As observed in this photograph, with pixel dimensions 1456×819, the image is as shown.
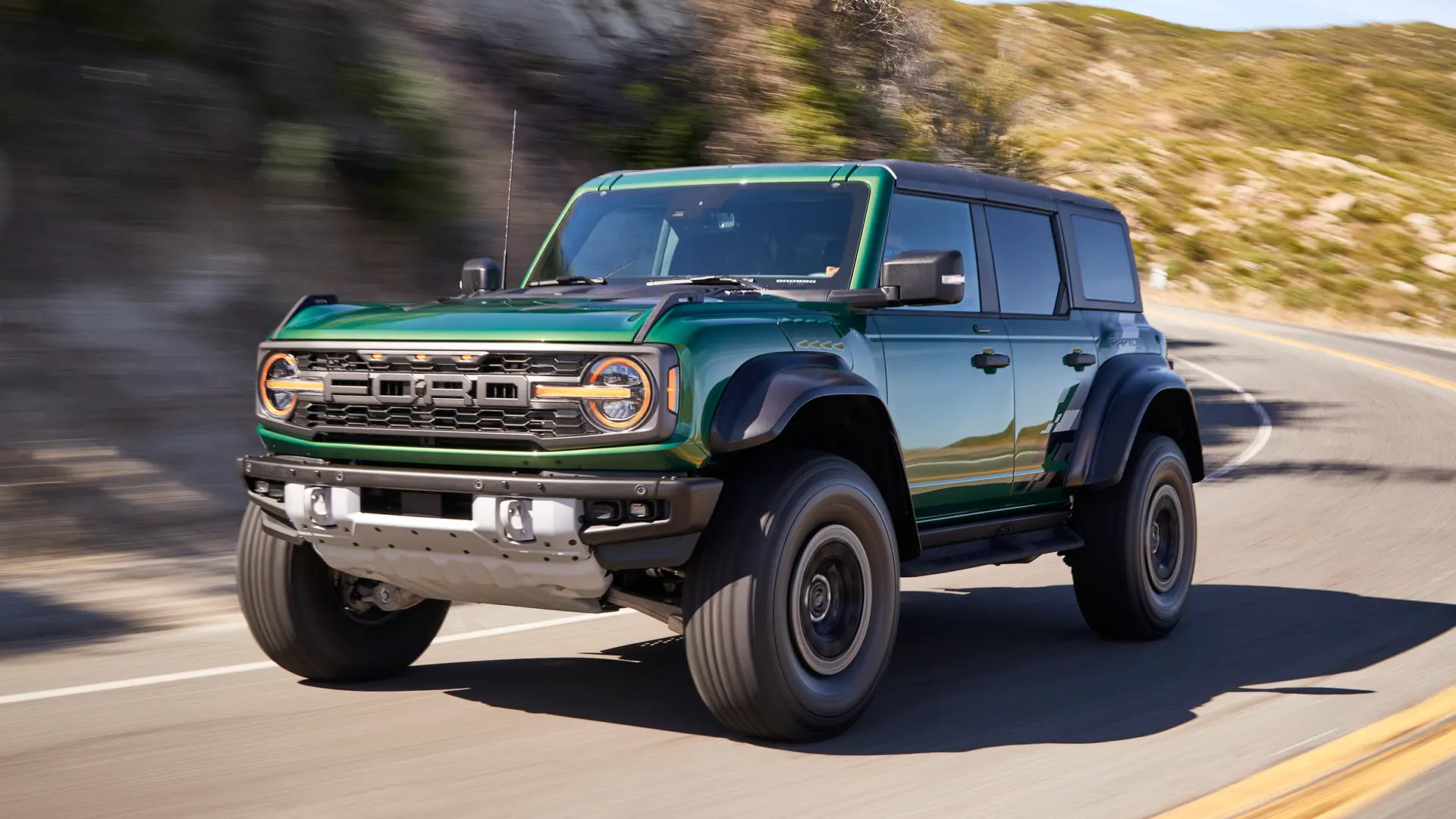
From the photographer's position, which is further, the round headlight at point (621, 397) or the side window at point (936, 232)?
the side window at point (936, 232)

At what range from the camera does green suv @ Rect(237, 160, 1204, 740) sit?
15.6 ft

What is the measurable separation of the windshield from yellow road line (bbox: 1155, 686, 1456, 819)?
2.27 metres

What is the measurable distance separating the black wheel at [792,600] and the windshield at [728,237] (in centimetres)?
101

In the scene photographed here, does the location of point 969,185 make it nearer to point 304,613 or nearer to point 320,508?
point 320,508

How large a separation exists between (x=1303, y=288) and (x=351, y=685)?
49953 millimetres

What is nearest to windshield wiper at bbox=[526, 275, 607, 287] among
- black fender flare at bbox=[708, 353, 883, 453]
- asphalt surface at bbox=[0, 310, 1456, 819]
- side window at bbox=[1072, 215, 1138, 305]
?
black fender flare at bbox=[708, 353, 883, 453]

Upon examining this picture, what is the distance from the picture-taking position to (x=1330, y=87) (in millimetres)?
104688

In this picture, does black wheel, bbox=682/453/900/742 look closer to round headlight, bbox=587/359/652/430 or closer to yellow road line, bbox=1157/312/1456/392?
round headlight, bbox=587/359/652/430

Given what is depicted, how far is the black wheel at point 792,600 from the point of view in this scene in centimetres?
482

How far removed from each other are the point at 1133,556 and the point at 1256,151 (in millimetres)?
64768

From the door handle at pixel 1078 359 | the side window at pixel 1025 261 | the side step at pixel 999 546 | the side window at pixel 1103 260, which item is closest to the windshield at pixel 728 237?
the side window at pixel 1025 261

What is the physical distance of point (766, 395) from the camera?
4910 mm

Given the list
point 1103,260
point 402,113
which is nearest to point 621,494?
point 1103,260

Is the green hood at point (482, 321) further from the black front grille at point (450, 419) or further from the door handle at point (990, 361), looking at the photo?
the door handle at point (990, 361)
